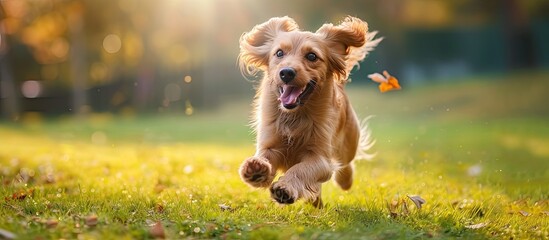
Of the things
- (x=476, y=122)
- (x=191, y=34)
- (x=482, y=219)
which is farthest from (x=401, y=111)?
(x=482, y=219)

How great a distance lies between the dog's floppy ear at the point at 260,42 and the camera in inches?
243

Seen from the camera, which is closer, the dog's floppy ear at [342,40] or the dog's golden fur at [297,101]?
the dog's golden fur at [297,101]

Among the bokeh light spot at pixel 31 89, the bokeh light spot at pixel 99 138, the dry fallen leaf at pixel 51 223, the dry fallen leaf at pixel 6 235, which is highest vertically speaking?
the dry fallen leaf at pixel 6 235

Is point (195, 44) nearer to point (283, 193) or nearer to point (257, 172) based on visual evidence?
point (257, 172)

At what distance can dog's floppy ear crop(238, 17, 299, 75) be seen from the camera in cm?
616

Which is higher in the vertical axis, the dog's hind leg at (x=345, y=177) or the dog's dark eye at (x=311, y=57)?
the dog's dark eye at (x=311, y=57)

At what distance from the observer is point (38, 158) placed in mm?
10289

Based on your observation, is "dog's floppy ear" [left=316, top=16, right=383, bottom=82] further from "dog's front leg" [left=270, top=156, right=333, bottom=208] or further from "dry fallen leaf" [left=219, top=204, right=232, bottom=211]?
"dry fallen leaf" [left=219, top=204, right=232, bottom=211]

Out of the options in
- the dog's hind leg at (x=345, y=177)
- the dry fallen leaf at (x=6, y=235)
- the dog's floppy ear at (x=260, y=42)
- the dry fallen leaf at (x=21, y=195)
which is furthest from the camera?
the dog's hind leg at (x=345, y=177)

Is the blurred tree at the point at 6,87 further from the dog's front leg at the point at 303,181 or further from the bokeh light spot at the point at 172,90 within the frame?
the dog's front leg at the point at 303,181

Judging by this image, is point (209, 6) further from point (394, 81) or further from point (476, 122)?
point (394, 81)

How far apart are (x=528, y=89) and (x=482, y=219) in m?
17.3

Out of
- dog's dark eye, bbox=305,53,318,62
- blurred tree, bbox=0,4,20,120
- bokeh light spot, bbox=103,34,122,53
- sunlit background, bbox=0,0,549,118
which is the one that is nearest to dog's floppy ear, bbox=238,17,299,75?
dog's dark eye, bbox=305,53,318,62

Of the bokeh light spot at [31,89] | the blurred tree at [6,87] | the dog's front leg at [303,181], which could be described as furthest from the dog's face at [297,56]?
the bokeh light spot at [31,89]
